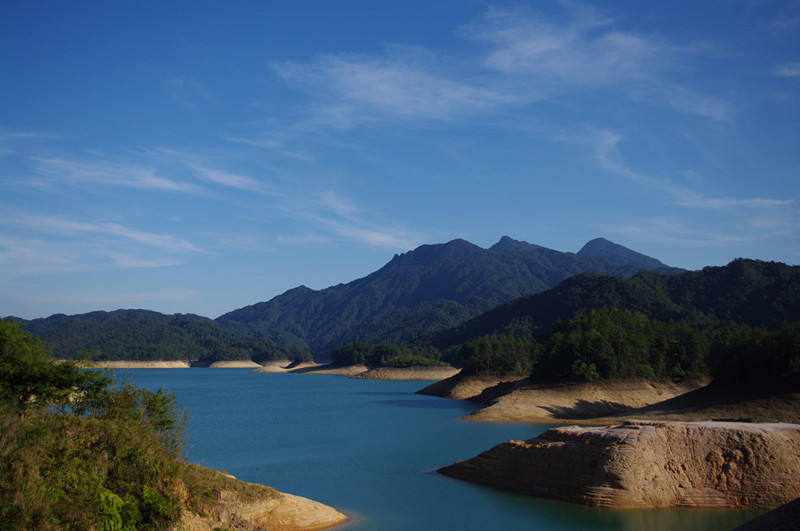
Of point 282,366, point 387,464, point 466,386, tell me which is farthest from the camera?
point 282,366

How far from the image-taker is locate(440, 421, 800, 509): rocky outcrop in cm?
1981

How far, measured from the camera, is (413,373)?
376ft

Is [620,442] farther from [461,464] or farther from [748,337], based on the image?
[748,337]

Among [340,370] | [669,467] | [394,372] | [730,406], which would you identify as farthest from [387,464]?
[340,370]

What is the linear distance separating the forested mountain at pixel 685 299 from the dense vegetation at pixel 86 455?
258ft

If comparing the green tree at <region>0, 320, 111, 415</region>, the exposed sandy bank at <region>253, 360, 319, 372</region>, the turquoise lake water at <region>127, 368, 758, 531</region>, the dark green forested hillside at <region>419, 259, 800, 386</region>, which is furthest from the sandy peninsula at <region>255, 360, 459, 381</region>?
the green tree at <region>0, 320, 111, 415</region>

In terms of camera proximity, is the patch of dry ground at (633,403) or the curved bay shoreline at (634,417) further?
the patch of dry ground at (633,403)

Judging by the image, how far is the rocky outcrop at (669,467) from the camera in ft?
65.0

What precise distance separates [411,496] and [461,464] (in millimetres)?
3884

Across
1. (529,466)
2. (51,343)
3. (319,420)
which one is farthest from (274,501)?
(51,343)

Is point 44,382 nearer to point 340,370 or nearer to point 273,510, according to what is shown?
point 273,510

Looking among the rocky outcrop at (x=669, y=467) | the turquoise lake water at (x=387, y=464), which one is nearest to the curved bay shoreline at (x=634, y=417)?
the rocky outcrop at (x=669, y=467)

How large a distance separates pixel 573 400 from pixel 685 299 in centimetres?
7293

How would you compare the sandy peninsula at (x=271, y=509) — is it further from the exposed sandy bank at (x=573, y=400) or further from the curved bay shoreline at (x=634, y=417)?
the exposed sandy bank at (x=573, y=400)
